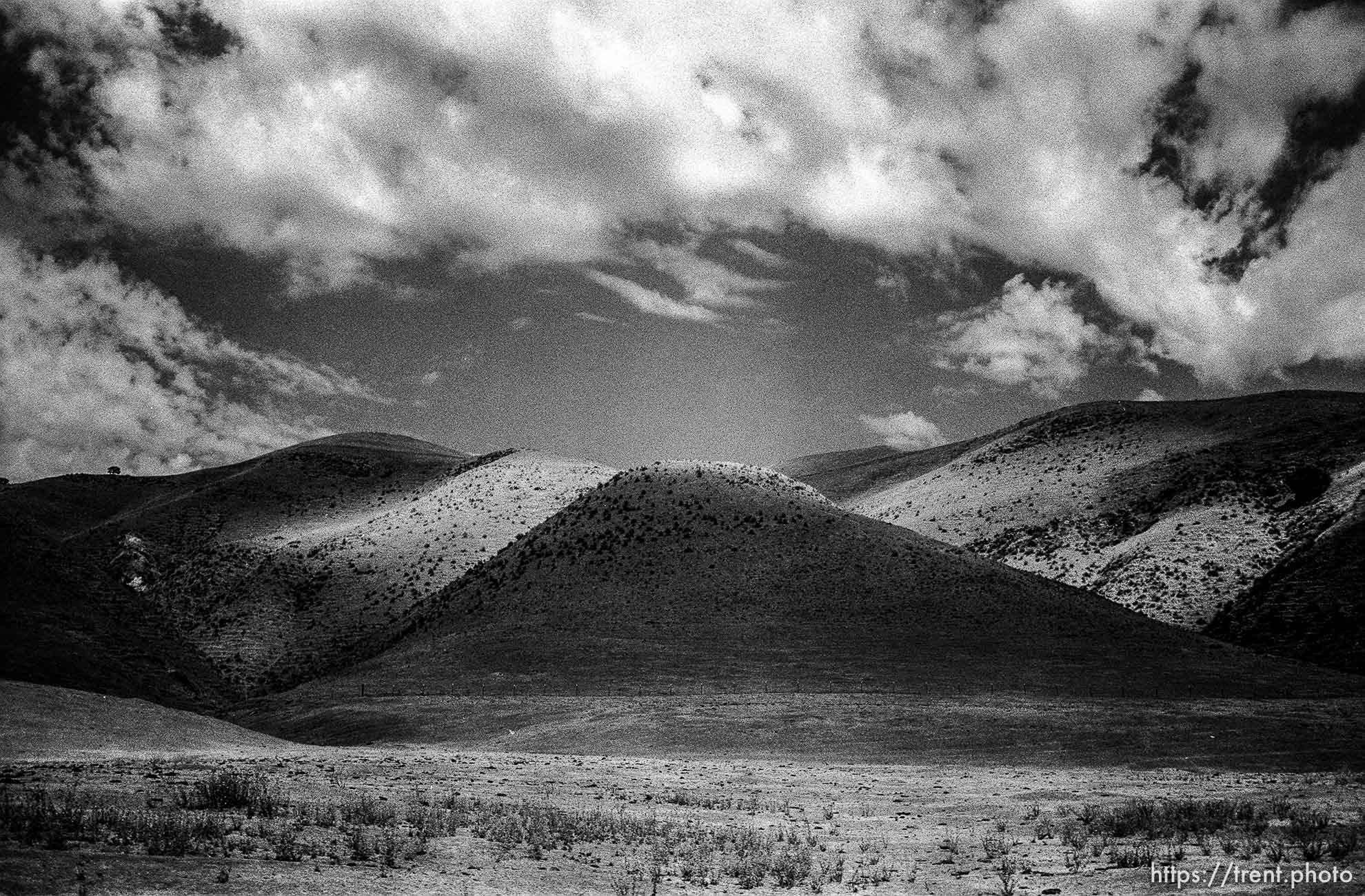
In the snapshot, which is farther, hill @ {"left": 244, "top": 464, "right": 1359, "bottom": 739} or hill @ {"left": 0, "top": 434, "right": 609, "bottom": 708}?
hill @ {"left": 0, "top": 434, "right": 609, "bottom": 708}

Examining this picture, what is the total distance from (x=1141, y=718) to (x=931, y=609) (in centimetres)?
2580

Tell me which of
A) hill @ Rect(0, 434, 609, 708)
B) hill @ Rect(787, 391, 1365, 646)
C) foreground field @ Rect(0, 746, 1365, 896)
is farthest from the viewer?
hill @ Rect(787, 391, 1365, 646)

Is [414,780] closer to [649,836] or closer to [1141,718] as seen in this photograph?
[649,836]

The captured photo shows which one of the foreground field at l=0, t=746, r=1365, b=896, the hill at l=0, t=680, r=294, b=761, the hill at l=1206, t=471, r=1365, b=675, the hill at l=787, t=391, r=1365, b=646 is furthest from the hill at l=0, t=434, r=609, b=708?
the hill at l=1206, t=471, r=1365, b=675

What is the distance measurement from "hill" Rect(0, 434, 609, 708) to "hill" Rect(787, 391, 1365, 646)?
54583 millimetres

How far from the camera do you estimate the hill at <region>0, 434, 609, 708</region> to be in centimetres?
6091

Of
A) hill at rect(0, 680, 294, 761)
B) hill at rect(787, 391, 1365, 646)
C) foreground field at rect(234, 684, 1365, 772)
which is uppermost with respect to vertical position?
hill at rect(787, 391, 1365, 646)

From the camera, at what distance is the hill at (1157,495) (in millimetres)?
84812

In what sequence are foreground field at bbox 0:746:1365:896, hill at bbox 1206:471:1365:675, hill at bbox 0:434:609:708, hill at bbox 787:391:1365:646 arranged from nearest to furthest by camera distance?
foreground field at bbox 0:746:1365:896, hill at bbox 0:434:609:708, hill at bbox 1206:471:1365:675, hill at bbox 787:391:1365:646

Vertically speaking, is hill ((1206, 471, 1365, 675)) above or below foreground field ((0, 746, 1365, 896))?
above

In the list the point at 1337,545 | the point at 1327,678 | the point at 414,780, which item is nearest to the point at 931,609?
the point at 1327,678

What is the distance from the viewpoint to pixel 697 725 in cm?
4203

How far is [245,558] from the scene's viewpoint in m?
104

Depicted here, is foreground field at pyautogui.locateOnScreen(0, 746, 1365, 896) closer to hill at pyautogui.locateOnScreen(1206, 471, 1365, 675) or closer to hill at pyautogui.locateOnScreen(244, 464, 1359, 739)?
hill at pyautogui.locateOnScreen(244, 464, 1359, 739)
